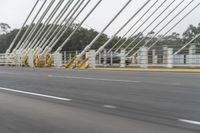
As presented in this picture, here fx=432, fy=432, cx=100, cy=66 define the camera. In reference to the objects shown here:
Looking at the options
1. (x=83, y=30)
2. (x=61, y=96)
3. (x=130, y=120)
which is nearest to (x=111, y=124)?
(x=130, y=120)

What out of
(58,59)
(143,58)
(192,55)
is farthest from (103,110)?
(58,59)

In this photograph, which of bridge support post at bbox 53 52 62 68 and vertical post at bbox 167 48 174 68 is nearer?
vertical post at bbox 167 48 174 68

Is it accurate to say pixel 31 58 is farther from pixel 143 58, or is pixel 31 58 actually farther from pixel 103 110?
pixel 103 110

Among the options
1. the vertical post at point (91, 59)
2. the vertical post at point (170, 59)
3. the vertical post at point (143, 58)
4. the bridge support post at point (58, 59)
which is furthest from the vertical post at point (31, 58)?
the vertical post at point (170, 59)

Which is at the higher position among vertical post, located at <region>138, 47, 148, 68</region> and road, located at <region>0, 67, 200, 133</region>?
vertical post, located at <region>138, 47, 148, 68</region>

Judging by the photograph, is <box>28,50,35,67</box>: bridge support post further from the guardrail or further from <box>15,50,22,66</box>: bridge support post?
the guardrail

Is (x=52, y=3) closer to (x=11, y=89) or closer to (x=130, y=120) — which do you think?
(x=11, y=89)

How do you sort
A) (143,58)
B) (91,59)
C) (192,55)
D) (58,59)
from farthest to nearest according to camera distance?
1. (58,59)
2. (91,59)
3. (143,58)
4. (192,55)

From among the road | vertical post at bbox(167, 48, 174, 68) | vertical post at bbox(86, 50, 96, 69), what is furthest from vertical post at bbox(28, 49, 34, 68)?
the road

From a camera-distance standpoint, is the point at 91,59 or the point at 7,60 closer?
the point at 91,59

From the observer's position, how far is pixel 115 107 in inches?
380

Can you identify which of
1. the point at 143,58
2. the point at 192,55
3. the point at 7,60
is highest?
the point at 192,55

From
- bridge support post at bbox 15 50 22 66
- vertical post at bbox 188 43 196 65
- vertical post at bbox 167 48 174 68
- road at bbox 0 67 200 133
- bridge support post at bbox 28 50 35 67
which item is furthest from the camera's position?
bridge support post at bbox 15 50 22 66

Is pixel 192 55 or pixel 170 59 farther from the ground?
pixel 192 55
